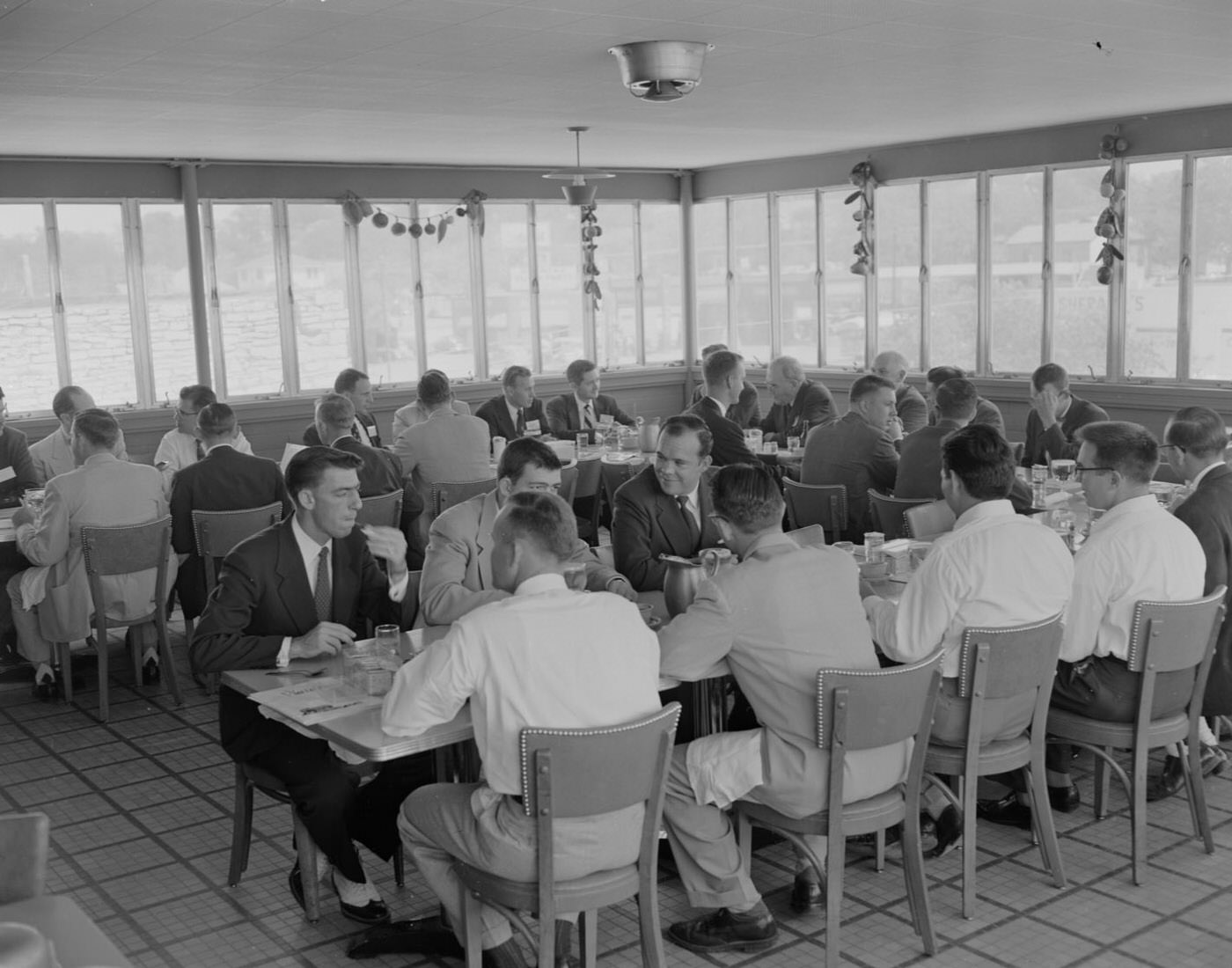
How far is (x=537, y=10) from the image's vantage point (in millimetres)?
5645

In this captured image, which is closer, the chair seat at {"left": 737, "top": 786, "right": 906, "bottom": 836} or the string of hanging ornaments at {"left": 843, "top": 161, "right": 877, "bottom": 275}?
the chair seat at {"left": 737, "top": 786, "right": 906, "bottom": 836}

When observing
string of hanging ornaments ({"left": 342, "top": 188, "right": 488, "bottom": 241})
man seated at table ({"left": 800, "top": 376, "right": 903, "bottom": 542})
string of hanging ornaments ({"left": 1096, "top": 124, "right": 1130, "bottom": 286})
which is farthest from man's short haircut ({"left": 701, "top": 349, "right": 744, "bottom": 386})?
string of hanging ornaments ({"left": 342, "top": 188, "right": 488, "bottom": 241})

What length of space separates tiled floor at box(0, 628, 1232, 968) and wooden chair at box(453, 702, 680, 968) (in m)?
0.68

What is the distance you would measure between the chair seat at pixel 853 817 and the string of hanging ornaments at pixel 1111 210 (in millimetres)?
8149

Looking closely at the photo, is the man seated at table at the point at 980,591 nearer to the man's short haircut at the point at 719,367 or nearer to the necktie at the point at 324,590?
the necktie at the point at 324,590

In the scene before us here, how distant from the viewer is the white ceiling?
18.8 feet

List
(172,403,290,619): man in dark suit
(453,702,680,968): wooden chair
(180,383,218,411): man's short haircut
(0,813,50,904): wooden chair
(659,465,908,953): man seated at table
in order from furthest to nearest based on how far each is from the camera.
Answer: (180,383,218,411): man's short haircut
(172,403,290,619): man in dark suit
(659,465,908,953): man seated at table
(453,702,680,968): wooden chair
(0,813,50,904): wooden chair

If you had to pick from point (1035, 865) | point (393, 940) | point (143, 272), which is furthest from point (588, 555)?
point (143, 272)

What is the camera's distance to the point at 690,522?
198 inches

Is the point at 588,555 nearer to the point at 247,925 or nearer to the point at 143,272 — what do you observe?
the point at 247,925

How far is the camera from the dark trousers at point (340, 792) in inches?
149

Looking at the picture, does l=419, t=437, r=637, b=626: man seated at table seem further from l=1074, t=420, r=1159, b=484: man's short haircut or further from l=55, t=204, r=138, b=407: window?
l=55, t=204, r=138, b=407: window

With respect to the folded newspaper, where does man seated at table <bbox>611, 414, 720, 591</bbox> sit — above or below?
above

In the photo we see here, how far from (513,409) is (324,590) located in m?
5.74
